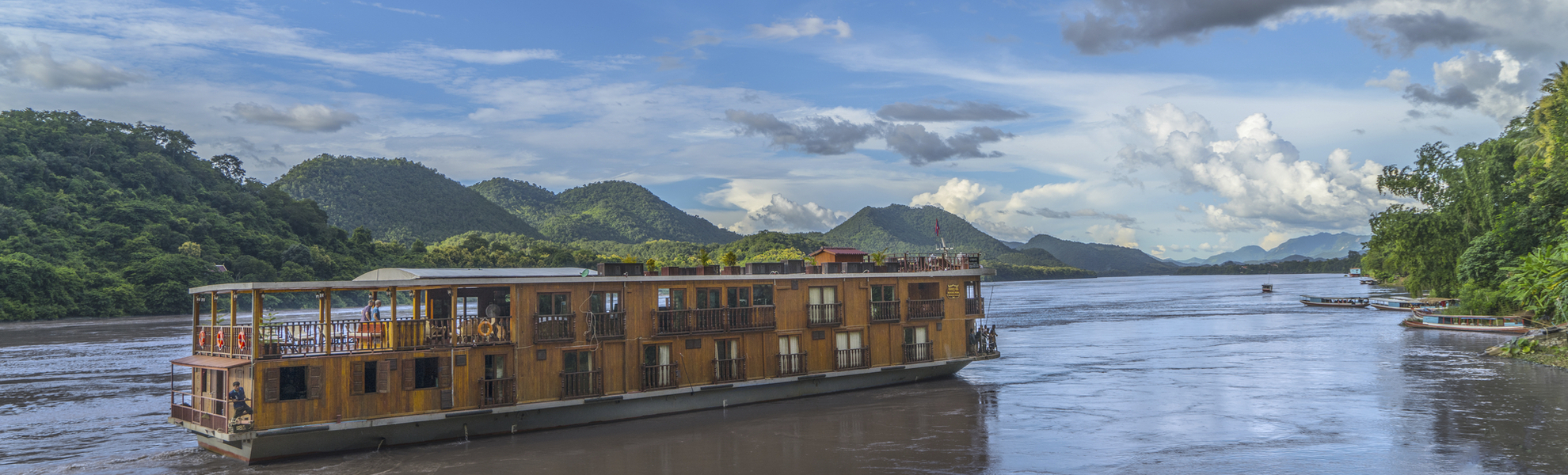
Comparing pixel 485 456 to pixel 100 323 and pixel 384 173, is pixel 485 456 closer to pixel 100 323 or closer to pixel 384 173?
pixel 100 323

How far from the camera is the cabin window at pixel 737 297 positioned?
90.7 feet

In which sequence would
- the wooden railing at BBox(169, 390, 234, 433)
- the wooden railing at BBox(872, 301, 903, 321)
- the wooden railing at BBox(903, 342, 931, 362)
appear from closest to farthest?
the wooden railing at BBox(169, 390, 234, 433) < the wooden railing at BBox(872, 301, 903, 321) < the wooden railing at BBox(903, 342, 931, 362)

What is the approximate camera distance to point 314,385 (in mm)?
20344

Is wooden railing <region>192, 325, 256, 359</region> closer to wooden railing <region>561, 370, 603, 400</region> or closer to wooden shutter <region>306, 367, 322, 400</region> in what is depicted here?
wooden shutter <region>306, 367, 322, 400</region>

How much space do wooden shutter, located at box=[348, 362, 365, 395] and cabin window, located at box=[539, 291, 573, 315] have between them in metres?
4.49

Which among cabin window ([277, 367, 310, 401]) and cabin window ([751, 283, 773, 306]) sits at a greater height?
cabin window ([751, 283, 773, 306])

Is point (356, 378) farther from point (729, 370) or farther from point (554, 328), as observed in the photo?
point (729, 370)

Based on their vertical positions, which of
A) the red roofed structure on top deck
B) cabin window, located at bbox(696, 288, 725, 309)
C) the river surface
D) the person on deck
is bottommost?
the river surface

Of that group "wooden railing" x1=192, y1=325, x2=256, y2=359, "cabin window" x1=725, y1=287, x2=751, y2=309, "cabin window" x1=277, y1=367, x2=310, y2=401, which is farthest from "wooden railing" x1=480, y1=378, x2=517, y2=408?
"cabin window" x1=725, y1=287, x2=751, y2=309

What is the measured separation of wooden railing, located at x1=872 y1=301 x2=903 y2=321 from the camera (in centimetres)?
3112

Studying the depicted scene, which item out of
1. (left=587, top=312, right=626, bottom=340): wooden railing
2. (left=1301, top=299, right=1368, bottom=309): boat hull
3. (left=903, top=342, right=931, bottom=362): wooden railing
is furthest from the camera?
(left=1301, top=299, right=1368, bottom=309): boat hull

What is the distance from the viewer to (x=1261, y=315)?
78125 mm

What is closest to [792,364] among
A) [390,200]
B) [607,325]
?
[607,325]

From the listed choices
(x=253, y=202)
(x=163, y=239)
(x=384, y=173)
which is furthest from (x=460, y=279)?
(x=384, y=173)
